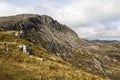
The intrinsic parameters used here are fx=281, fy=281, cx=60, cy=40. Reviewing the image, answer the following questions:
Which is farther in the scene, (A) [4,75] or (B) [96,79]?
(B) [96,79]

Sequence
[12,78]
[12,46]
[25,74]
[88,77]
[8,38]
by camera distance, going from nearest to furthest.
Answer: [12,78], [25,74], [88,77], [12,46], [8,38]

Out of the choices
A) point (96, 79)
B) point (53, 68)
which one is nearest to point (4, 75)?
point (53, 68)

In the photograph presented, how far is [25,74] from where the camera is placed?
39125 millimetres

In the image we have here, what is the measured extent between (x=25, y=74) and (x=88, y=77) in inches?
460

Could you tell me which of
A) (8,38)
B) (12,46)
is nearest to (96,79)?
(12,46)

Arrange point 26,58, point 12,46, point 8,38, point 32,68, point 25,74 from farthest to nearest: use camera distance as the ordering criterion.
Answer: point 8,38, point 12,46, point 26,58, point 32,68, point 25,74

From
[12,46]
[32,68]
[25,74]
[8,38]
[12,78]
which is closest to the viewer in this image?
[12,78]

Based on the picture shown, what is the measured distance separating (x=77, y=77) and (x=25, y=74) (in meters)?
8.89

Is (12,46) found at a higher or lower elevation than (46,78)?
higher

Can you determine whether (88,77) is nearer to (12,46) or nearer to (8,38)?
(12,46)

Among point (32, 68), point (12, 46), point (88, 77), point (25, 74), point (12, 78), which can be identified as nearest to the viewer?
point (12, 78)

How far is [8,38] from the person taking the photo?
8212 cm

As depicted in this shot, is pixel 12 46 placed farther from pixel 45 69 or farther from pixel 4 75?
pixel 4 75

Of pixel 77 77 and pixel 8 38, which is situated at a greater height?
pixel 8 38
